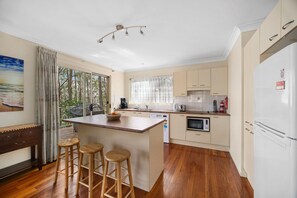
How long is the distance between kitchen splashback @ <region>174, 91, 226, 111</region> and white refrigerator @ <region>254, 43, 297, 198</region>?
8.62ft

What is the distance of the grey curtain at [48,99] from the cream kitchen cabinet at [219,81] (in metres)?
3.91

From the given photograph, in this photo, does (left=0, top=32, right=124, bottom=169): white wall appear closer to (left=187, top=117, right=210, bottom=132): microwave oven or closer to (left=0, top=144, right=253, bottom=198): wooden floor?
(left=0, top=144, right=253, bottom=198): wooden floor

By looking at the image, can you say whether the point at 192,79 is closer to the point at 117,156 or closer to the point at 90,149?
the point at 117,156

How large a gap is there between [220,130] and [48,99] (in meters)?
4.05

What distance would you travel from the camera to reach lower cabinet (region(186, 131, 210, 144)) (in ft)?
11.1

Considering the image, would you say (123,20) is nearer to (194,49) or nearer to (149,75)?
(194,49)

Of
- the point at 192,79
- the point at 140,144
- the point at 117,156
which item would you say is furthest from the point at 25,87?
the point at 192,79

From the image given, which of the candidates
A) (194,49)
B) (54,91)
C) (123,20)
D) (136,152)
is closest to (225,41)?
(194,49)

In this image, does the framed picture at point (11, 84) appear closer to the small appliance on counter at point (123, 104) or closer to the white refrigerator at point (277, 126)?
the small appliance on counter at point (123, 104)

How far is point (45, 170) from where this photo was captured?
7.76 ft

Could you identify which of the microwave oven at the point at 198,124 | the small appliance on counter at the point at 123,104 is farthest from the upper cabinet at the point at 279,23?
the small appliance on counter at the point at 123,104

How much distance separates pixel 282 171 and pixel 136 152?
157cm

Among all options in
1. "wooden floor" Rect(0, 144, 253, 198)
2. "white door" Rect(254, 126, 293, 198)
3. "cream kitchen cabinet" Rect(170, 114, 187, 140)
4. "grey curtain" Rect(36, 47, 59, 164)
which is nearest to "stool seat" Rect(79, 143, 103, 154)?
"wooden floor" Rect(0, 144, 253, 198)

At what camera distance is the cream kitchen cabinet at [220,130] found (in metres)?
3.17
